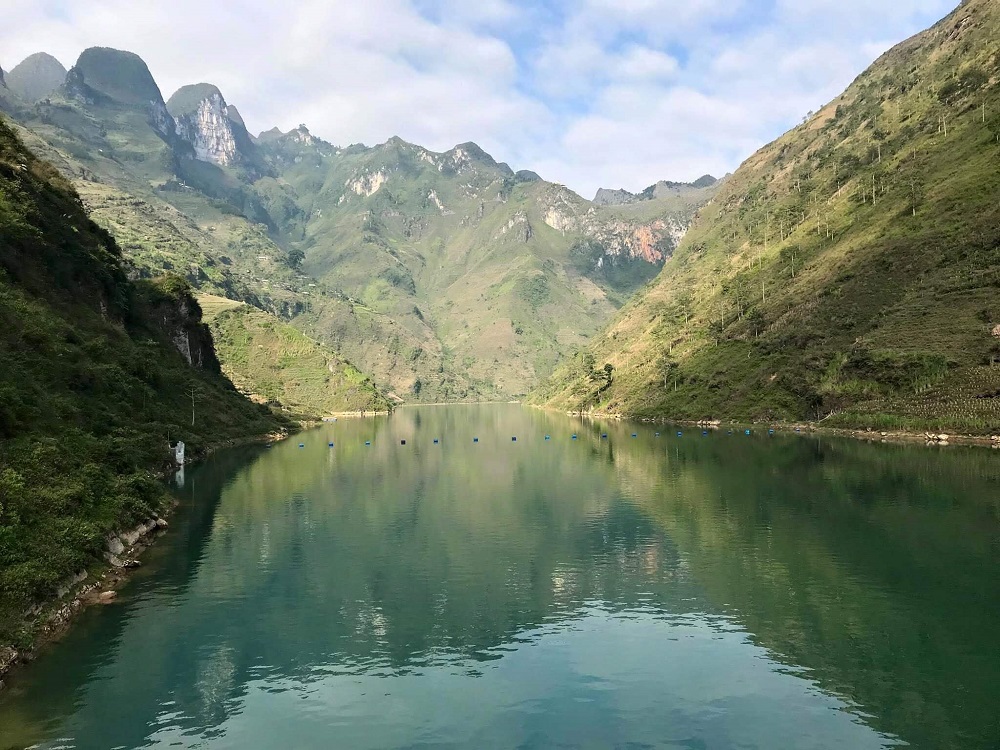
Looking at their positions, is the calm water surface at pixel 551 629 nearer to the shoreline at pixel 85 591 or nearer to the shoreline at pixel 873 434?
the shoreline at pixel 85 591

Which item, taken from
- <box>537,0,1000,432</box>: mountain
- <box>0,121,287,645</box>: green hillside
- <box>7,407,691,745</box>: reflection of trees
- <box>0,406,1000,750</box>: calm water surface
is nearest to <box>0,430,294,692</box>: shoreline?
<box>0,121,287,645</box>: green hillside

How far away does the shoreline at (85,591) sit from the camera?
3248 centimetres

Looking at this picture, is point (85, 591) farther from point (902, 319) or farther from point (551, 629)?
point (902, 319)

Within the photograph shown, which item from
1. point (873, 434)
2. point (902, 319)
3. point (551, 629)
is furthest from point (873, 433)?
point (551, 629)

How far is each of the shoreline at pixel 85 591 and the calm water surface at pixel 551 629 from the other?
0.93 metres

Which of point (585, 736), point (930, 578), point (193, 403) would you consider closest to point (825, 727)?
point (585, 736)

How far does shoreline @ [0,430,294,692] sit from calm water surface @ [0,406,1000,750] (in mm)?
929

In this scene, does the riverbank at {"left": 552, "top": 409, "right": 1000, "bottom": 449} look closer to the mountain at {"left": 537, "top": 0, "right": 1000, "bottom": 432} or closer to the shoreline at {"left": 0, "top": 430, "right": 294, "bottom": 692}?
the mountain at {"left": 537, "top": 0, "right": 1000, "bottom": 432}

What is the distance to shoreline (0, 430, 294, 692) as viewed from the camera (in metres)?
32.5

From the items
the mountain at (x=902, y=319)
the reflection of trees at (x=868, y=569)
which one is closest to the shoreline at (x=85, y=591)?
the reflection of trees at (x=868, y=569)

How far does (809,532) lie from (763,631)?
2656cm

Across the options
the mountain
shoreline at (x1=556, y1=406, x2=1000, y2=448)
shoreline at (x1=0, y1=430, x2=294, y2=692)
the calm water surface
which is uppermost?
the mountain

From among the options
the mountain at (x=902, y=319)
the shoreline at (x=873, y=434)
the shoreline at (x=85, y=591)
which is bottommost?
the shoreline at (x=85, y=591)

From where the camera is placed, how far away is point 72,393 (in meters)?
67.9
